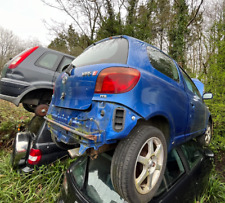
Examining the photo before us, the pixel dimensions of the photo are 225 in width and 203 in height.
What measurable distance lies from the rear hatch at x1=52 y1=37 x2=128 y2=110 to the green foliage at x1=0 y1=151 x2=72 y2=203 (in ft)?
5.34

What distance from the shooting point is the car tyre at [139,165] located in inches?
42.8

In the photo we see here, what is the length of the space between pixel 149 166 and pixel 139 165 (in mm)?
105

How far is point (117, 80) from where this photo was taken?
3.95 feet

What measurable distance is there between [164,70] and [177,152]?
109cm

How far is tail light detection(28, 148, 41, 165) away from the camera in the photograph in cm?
247

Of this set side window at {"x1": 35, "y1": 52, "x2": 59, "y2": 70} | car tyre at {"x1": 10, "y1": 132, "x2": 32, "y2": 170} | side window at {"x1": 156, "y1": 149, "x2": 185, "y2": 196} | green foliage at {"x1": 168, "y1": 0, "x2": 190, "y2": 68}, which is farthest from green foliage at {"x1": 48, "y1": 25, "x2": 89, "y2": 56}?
side window at {"x1": 156, "y1": 149, "x2": 185, "y2": 196}

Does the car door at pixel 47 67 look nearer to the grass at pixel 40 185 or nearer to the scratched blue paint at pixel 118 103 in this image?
the scratched blue paint at pixel 118 103

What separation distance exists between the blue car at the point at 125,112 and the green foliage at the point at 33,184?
4.66 ft

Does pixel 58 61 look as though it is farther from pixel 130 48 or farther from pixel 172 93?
pixel 172 93

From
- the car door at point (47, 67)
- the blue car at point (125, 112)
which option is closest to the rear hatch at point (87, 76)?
the blue car at point (125, 112)

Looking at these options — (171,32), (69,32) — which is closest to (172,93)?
(171,32)

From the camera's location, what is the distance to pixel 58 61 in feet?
11.8

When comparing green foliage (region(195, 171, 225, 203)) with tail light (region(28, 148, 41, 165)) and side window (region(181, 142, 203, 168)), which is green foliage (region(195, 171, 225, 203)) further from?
tail light (region(28, 148, 41, 165))

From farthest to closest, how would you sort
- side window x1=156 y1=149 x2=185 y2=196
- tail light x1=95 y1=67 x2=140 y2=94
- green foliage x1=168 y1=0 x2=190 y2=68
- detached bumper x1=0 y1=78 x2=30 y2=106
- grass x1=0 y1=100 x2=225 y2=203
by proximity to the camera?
green foliage x1=168 y1=0 x2=190 y2=68 < detached bumper x1=0 y1=78 x2=30 y2=106 < grass x1=0 y1=100 x2=225 y2=203 < side window x1=156 y1=149 x2=185 y2=196 < tail light x1=95 y1=67 x2=140 y2=94
